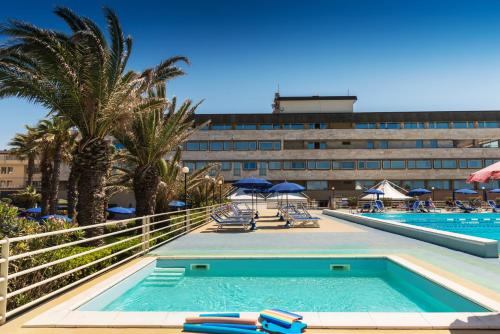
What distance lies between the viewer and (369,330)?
4750 millimetres

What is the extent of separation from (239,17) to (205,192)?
16.6 m

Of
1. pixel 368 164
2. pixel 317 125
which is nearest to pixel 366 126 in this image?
pixel 368 164

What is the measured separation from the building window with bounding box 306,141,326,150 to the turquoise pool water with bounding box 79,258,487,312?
46870 mm

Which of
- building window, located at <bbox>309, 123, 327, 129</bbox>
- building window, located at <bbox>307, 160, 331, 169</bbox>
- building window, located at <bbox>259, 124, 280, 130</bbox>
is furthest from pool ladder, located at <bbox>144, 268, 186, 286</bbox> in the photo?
building window, located at <bbox>309, 123, 327, 129</bbox>

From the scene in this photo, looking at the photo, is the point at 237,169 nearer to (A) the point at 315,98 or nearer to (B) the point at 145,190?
(A) the point at 315,98

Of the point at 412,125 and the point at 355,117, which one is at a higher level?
the point at 355,117

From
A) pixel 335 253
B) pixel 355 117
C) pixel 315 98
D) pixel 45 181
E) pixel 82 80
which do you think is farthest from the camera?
pixel 315 98

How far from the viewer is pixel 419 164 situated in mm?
55219

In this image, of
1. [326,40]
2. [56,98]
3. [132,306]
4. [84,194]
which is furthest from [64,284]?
[326,40]

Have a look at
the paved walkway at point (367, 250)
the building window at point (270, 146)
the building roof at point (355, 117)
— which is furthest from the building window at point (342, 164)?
the paved walkway at point (367, 250)

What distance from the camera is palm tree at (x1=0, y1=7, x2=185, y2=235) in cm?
1063

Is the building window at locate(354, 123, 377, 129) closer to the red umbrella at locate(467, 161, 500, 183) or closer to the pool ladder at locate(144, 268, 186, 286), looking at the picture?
the pool ladder at locate(144, 268, 186, 286)

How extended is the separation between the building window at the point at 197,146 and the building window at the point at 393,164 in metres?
26.5

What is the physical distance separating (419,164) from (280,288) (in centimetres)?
5298
